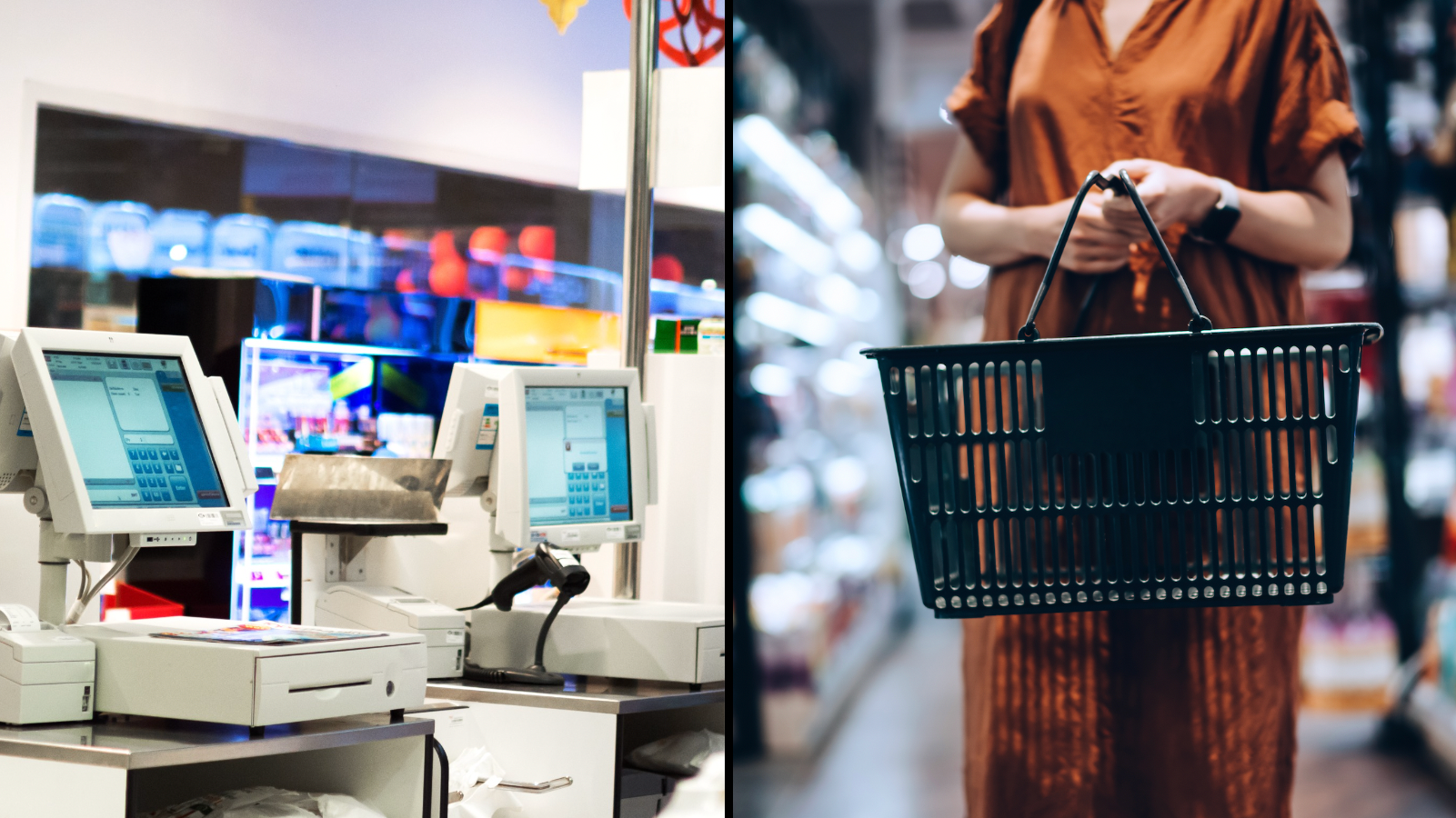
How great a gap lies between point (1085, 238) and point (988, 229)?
0.16 metres

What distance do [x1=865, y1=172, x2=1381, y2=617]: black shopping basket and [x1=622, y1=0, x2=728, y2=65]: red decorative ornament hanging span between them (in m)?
3.59

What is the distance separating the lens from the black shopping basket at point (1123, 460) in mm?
1255

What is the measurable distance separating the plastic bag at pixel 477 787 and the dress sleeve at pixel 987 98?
183cm

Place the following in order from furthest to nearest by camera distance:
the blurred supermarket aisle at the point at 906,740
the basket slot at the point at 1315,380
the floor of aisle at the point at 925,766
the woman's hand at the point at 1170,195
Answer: the blurred supermarket aisle at the point at 906,740 < the floor of aisle at the point at 925,766 < the woman's hand at the point at 1170,195 < the basket slot at the point at 1315,380

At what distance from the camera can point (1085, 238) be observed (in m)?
2.06

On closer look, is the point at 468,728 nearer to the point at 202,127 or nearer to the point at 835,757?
the point at 835,757

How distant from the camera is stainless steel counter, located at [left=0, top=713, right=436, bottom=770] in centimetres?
215

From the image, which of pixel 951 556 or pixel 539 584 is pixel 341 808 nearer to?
pixel 539 584

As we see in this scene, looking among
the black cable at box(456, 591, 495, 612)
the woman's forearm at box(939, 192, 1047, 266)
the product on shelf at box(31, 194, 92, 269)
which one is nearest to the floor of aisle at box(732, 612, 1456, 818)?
the woman's forearm at box(939, 192, 1047, 266)

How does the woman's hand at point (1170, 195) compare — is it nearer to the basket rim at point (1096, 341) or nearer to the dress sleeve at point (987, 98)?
the dress sleeve at point (987, 98)

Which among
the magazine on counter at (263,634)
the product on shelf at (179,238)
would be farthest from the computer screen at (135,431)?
the product on shelf at (179,238)

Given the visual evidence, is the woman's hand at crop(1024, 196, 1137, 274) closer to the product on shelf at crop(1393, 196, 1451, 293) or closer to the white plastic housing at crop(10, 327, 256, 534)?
the product on shelf at crop(1393, 196, 1451, 293)

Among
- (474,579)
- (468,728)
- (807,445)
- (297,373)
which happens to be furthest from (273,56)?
(807,445)

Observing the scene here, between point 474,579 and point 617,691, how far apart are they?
3.13ft
